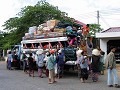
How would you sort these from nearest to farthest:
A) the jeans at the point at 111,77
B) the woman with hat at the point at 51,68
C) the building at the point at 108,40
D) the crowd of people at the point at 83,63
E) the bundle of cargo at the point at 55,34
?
1. the jeans at the point at 111,77
2. the crowd of people at the point at 83,63
3. the woman with hat at the point at 51,68
4. the bundle of cargo at the point at 55,34
5. the building at the point at 108,40

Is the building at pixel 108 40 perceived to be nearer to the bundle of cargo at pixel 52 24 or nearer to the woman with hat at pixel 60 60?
the bundle of cargo at pixel 52 24

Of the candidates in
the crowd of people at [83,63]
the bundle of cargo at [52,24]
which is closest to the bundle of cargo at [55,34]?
the bundle of cargo at [52,24]

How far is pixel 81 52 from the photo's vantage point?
→ 1606 centimetres

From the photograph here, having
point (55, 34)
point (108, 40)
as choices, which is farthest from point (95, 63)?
point (108, 40)

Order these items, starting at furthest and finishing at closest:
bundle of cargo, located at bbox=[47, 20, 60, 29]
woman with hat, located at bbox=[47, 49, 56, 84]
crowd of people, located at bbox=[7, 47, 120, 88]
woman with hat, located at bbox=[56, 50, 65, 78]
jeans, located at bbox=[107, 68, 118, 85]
Result: bundle of cargo, located at bbox=[47, 20, 60, 29], woman with hat, located at bbox=[56, 50, 65, 78], woman with hat, located at bbox=[47, 49, 56, 84], crowd of people, located at bbox=[7, 47, 120, 88], jeans, located at bbox=[107, 68, 118, 85]

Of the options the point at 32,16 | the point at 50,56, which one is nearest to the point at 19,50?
the point at 50,56

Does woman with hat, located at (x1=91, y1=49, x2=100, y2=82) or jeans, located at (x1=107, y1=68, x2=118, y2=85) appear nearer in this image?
jeans, located at (x1=107, y1=68, x2=118, y2=85)

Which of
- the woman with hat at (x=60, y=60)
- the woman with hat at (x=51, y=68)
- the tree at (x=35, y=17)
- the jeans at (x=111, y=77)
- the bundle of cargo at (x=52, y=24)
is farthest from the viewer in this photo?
the tree at (x=35, y=17)

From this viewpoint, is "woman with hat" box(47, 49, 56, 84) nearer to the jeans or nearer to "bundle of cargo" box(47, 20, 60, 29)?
the jeans

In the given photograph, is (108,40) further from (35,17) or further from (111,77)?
(111,77)

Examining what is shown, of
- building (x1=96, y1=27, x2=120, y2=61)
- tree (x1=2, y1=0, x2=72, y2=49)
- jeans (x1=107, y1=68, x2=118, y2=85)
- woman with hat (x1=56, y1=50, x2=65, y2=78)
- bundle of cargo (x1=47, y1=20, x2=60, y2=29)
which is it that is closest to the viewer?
jeans (x1=107, y1=68, x2=118, y2=85)

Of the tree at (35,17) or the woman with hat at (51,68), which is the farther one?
the tree at (35,17)

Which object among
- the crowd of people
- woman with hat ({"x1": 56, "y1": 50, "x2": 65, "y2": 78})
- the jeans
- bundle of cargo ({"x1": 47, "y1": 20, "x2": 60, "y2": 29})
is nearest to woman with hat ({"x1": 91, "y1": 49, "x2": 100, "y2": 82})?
the crowd of people

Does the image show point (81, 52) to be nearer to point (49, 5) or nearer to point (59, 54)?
point (59, 54)
